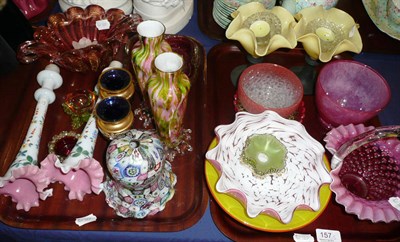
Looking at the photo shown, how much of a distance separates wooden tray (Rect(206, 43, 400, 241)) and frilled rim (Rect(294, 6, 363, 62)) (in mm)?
121

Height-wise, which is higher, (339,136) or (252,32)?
(252,32)

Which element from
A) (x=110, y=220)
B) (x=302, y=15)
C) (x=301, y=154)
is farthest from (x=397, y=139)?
(x=110, y=220)

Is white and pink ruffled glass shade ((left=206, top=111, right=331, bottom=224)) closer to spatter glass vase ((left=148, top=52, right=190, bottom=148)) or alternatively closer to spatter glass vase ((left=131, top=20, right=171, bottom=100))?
spatter glass vase ((left=148, top=52, right=190, bottom=148))

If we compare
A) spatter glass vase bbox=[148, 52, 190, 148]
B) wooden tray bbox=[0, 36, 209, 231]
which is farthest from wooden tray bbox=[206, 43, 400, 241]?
spatter glass vase bbox=[148, 52, 190, 148]

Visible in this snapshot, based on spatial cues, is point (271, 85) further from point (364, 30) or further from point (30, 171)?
point (30, 171)

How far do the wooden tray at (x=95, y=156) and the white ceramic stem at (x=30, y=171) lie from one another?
1.2 inches

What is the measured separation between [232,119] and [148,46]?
339 mm

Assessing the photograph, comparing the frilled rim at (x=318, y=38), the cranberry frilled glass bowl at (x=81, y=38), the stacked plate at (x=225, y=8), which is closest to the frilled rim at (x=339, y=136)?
the frilled rim at (x=318, y=38)

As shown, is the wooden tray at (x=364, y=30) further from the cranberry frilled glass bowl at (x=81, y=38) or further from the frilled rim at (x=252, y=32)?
the cranberry frilled glass bowl at (x=81, y=38)

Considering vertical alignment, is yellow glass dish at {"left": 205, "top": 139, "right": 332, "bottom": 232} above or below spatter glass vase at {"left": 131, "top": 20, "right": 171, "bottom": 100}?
below

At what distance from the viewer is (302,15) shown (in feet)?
3.43

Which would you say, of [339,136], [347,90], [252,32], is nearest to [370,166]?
[339,136]

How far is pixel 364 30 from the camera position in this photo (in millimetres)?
1265

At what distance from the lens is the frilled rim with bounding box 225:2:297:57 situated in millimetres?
956
